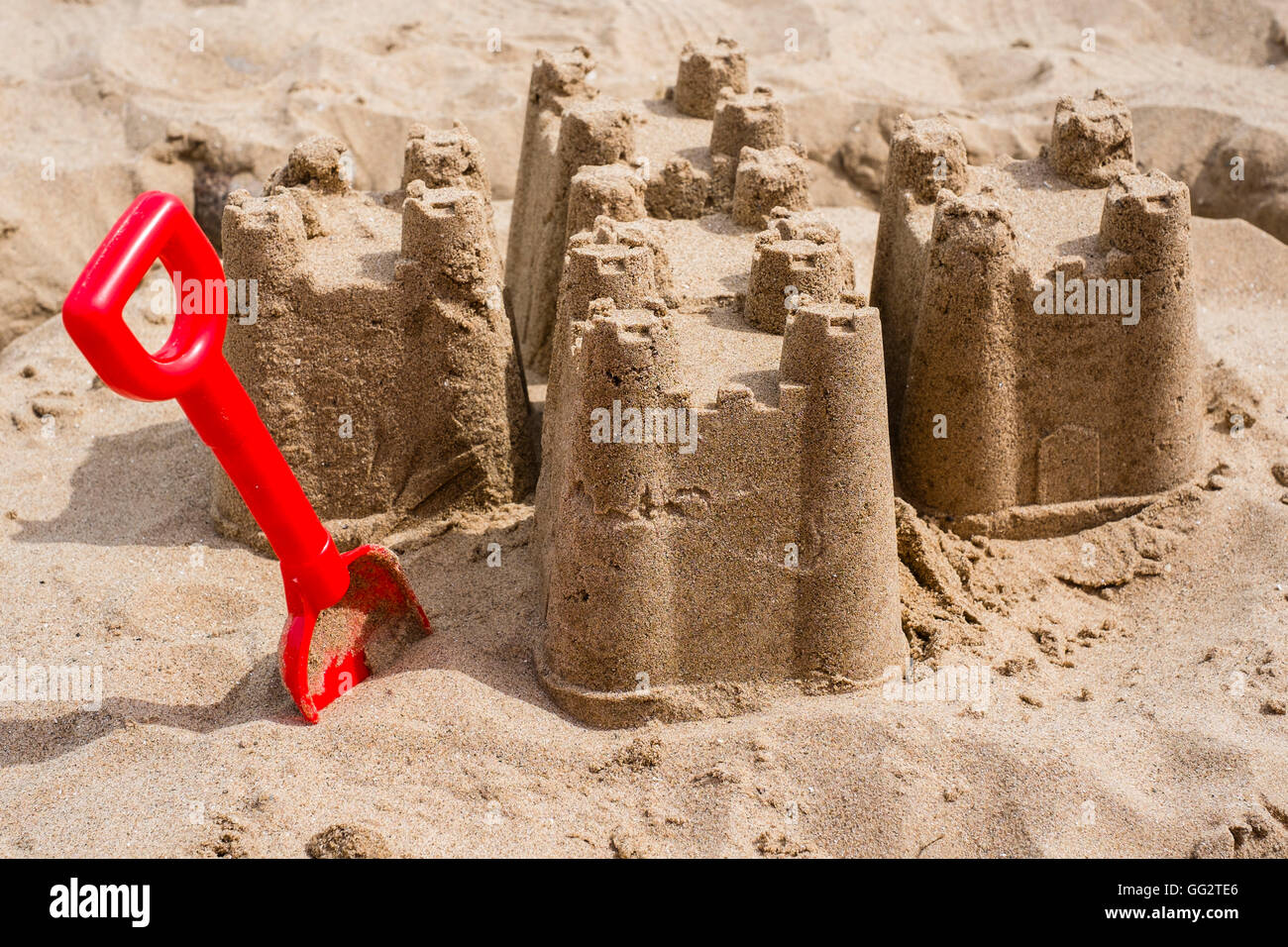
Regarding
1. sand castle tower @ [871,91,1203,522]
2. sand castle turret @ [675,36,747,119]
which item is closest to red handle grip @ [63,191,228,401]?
sand castle tower @ [871,91,1203,522]

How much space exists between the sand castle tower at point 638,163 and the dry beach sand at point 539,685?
0.57 metres

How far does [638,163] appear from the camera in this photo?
4738 millimetres

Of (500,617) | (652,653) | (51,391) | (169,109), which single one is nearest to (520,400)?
(500,617)

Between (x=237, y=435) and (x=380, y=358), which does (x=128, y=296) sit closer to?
(x=237, y=435)

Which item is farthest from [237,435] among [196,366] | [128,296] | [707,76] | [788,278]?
[707,76]

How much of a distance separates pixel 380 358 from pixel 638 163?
3.89 ft

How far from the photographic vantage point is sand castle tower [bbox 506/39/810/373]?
437cm

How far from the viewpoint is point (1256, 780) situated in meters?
3.16

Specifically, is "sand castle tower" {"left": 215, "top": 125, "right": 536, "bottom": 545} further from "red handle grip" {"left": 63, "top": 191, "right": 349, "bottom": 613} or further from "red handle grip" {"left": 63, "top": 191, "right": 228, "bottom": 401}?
"red handle grip" {"left": 63, "top": 191, "right": 228, "bottom": 401}

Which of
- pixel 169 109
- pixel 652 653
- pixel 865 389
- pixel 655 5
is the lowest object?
pixel 652 653

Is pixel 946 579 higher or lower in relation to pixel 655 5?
lower

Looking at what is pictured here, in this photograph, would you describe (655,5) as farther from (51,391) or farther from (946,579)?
(946,579)

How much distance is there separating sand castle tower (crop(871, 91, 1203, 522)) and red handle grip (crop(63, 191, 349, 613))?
175 cm

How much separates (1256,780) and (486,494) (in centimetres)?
225
